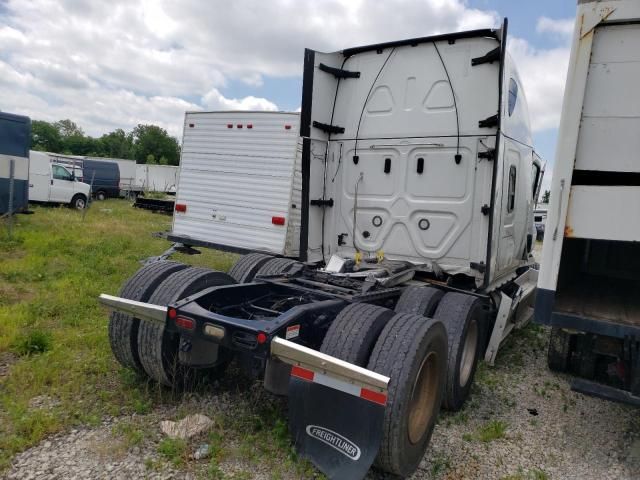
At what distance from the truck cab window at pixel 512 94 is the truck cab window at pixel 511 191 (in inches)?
28.1

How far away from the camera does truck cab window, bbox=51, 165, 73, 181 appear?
2016 centimetres

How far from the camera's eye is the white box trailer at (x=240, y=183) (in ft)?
25.7

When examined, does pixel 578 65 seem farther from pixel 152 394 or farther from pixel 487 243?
pixel 152 394

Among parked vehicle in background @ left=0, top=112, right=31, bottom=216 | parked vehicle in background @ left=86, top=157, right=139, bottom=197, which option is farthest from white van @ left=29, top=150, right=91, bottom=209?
parked vehicle in background @ left=86, top=157, right=139, bottom=197

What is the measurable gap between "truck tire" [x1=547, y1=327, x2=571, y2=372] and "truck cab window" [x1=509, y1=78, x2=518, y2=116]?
241 cm

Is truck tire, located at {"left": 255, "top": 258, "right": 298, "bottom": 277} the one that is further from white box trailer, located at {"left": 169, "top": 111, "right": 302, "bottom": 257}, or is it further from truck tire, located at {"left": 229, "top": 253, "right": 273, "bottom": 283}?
white box trailer, located at {"left": 169, "top": 111, "right": 302, "bottom": 257}

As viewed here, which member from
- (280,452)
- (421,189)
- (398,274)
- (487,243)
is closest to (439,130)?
Result: (421,189)

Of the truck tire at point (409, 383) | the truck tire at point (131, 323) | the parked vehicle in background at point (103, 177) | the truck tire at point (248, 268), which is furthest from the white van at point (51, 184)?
the truck tire at point (409, 383)

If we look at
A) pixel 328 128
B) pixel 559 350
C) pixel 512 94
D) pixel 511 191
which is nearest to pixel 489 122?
pixel 512 94

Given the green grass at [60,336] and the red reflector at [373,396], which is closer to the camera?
the red reflector at [373,396]

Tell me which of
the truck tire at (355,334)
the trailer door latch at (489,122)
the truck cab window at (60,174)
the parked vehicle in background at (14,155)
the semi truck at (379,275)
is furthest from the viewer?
the truck cab window at (60,174)

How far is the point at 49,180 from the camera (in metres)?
19.9

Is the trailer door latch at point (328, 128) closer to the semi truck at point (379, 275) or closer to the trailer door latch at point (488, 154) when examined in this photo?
the semi truck at point (379, 275)

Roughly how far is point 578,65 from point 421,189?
86.8 inches
